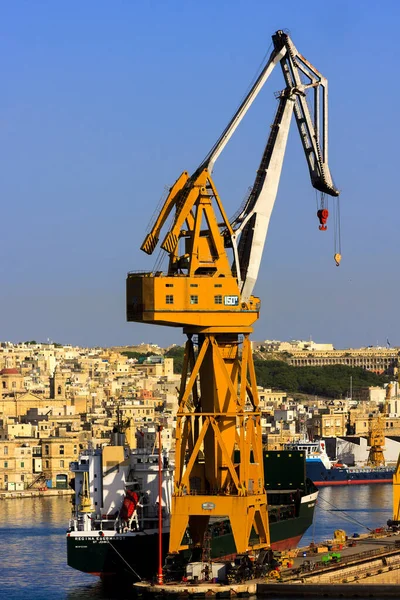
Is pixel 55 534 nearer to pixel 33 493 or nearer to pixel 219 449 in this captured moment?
pixel 219 449

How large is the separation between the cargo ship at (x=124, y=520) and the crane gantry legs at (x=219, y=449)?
5.04ft

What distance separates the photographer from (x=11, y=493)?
97062 mm

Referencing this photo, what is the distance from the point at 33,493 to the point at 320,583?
155 feet

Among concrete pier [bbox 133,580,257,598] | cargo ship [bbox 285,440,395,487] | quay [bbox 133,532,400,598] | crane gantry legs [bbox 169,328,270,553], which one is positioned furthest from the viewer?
cargo ship [bbox 285,440,395,487]

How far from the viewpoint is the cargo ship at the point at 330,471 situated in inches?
4348

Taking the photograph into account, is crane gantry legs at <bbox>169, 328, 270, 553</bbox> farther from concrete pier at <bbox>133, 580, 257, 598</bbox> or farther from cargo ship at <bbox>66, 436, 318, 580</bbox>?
concrete pier at <bbox>133, 580, 257, 598</bbox>

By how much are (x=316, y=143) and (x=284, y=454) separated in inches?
623

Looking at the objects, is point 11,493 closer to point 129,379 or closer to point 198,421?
point 198,421

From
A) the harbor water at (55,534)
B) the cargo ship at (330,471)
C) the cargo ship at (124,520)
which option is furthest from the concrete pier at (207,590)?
the cargo ship at (330,471)

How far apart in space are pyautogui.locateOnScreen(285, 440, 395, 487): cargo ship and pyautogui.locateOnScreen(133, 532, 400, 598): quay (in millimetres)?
55860

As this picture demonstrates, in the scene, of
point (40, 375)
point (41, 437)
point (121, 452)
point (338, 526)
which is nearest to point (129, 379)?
point (40, 375)

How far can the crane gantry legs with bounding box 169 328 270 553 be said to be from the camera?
52594 millimetres

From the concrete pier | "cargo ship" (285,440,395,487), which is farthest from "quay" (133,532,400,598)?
"cargo ship" (285,440,395,487)

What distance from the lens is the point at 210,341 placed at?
53.2 meters
